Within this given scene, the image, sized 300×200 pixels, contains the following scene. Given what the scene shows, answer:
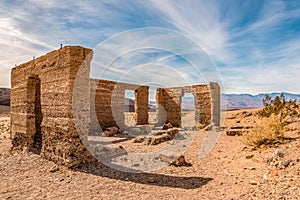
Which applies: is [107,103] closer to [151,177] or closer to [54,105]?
[54,105]

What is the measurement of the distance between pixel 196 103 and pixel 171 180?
11.7m

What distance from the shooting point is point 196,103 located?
1672 centimetres

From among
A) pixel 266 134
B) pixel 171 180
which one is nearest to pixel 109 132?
pixel 171 180

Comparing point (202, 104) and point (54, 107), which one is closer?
point (54, 107)

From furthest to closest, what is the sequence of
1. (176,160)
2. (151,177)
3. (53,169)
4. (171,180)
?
(176,160)
(53,169)
(151,177)
(171,180)

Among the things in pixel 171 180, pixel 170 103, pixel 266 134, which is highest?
pixel 170 103

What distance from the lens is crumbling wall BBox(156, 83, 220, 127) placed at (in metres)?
15.7

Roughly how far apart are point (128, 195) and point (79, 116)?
307 cm

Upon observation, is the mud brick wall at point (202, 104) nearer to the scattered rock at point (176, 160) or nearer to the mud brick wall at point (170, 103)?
the mud brick wall at point (170, 103)

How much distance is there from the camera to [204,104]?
16328mm

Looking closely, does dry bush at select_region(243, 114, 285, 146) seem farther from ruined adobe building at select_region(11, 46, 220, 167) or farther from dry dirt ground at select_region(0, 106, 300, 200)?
ruined adobe building at select_region(11, 46, 220, 167)

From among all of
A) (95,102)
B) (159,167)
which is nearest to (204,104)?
(95,102)

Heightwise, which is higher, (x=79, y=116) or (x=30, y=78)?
(x=30, y=78)

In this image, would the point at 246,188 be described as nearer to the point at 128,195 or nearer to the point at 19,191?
the point at 128,195
